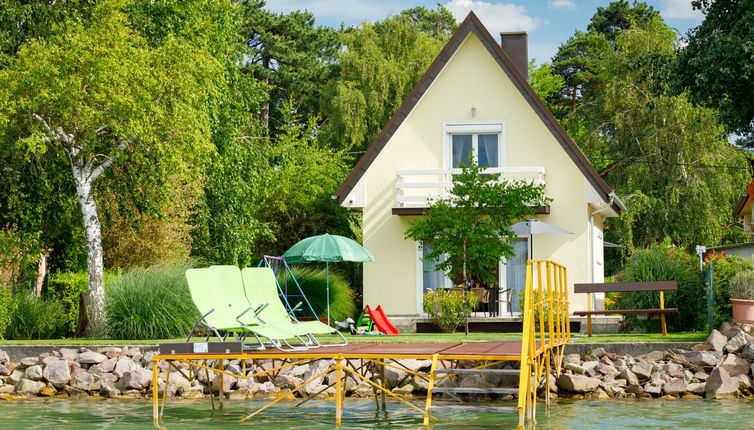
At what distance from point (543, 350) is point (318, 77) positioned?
1281 inches

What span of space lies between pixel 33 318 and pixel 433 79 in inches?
419

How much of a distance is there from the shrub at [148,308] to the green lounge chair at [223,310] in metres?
5.33

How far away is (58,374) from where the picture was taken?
15617mm

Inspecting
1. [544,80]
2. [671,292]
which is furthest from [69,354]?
[544,80]

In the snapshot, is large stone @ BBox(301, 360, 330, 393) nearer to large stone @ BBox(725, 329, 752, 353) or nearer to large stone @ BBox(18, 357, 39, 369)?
large stone @ BBox(18, 357, 39, 369)

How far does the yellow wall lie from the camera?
23.4 m

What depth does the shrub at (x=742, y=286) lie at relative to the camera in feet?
52.7

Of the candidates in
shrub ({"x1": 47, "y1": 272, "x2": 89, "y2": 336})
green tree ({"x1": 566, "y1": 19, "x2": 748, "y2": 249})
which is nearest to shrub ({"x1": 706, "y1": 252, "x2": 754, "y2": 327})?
shrub ({"x1": 47, "y1": 272, "x2": 89, "y2": 336})

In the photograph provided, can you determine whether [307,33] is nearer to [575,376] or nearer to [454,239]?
[454,239]

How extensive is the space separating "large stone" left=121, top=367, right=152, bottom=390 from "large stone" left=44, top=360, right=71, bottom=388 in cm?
98

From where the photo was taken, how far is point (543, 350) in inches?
461

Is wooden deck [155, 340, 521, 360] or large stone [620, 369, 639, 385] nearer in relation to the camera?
wooden deck [155, 340, 521, 360]

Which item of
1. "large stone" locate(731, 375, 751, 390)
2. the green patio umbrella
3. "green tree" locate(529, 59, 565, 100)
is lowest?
"large stone" locate(731, 375, 751, 390)

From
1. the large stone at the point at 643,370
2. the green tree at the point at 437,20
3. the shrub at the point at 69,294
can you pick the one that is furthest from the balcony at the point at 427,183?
the green tree at the point at 437,20
